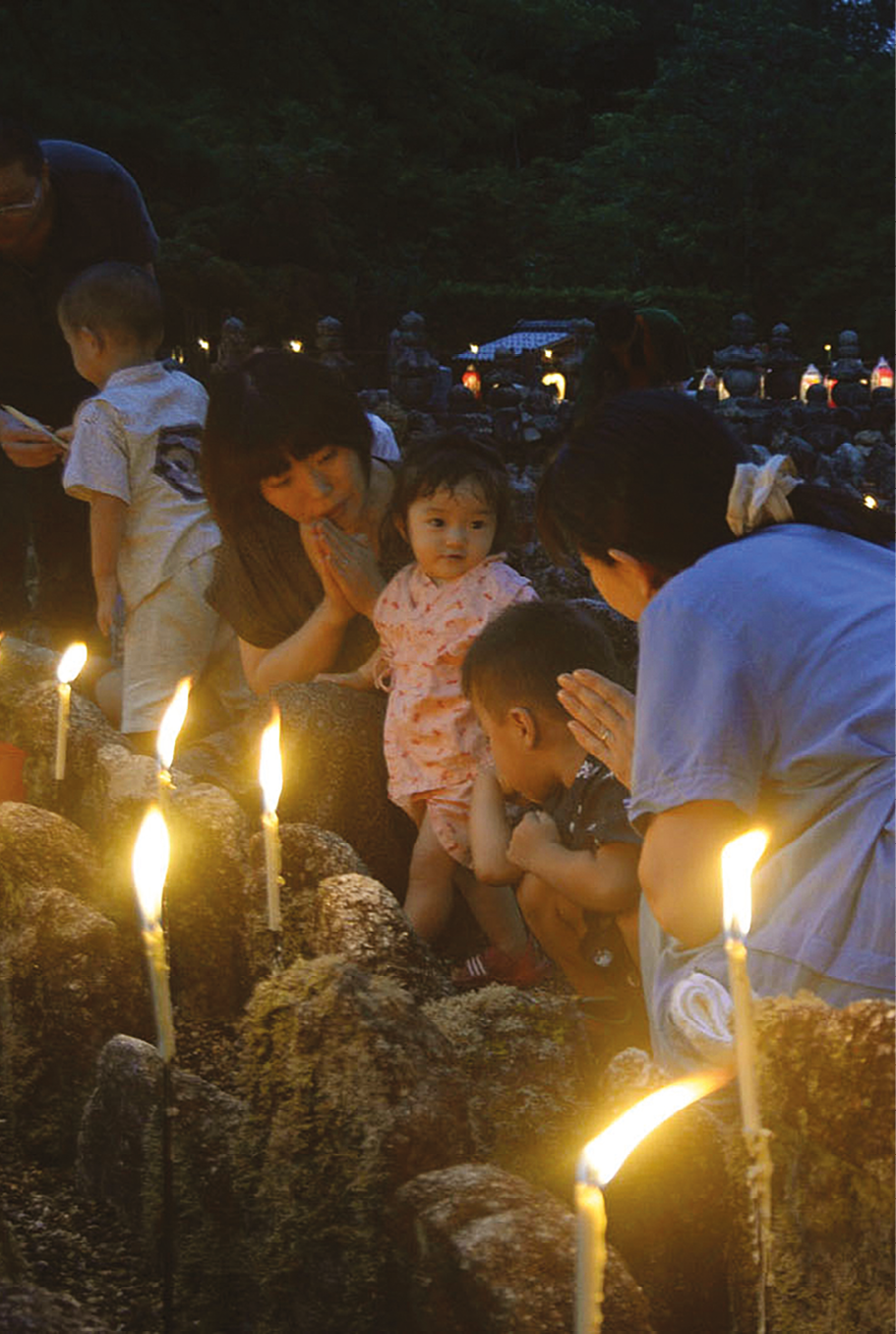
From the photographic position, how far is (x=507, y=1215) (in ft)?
3.54

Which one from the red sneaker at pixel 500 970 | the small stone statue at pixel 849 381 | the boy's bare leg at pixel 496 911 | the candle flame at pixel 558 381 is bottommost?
the candle flame at pixel 558 381

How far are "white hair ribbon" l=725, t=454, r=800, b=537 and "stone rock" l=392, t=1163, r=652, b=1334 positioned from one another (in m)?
1.03

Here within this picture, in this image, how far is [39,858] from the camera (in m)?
1.90

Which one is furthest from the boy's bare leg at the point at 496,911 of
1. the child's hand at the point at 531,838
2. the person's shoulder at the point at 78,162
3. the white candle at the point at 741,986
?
the person's shoulder at the point at 78,162

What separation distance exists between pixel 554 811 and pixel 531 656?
0.88 feet

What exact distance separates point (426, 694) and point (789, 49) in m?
22.7

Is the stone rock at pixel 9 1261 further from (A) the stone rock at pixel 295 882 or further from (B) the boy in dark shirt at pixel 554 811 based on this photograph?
(B) the boy in dark shirt at pixel 554 811

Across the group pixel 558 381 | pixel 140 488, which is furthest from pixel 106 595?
pixel 558 381

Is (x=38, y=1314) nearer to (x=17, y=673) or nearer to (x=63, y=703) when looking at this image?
(x=63, y=703)

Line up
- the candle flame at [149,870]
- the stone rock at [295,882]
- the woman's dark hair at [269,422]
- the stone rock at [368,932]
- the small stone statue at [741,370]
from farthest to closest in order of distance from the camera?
the small stone statue at [741,370], the woman's dark hair at [269,422], the stone rock at [295,882], the stone rock at [368,932], the candle flame at [149,870]

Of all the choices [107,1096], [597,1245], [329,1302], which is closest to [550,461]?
[107,1096]

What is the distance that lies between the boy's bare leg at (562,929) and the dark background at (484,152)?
25.2 ft

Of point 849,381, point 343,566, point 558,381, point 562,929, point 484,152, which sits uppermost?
point 343,566

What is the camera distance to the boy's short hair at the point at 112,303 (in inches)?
166
